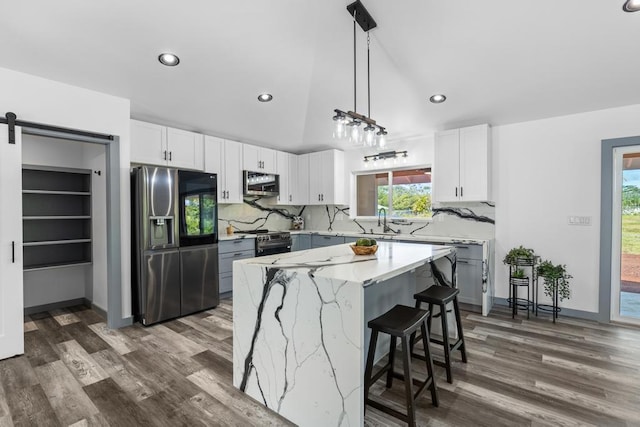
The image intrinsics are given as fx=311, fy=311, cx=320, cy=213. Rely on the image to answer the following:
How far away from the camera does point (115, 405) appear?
2057 millimetres

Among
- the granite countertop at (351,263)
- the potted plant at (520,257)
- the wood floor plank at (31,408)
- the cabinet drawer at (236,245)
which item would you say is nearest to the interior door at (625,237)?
the potted plant at (520,257)

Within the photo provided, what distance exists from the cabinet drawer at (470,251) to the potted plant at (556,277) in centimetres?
70

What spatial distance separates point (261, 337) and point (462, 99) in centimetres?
315

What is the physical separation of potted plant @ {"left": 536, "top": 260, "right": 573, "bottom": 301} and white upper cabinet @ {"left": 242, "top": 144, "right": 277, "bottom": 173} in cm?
414

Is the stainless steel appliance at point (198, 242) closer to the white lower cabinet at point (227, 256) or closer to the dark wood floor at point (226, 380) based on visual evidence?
the white lower cabinet at point (227, 256)

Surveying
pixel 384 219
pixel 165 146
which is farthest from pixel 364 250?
pixel 165 146

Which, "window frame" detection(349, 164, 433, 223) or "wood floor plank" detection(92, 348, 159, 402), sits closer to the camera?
"wood floor plank" detection(92, 348, 159, 402)

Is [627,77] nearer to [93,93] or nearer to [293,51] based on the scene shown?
[293,51]

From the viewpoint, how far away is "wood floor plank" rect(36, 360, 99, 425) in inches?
77.5

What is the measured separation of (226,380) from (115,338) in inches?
59.9

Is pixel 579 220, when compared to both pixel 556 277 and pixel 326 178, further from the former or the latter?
pixel 326 178

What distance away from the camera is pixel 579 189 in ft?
12.0

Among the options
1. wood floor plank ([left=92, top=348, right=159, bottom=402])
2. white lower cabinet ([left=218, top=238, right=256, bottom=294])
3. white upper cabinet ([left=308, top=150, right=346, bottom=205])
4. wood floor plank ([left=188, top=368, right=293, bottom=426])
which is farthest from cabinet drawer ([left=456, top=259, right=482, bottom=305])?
wood floor plank ([left=92, top=348, right=159, bottom=402])

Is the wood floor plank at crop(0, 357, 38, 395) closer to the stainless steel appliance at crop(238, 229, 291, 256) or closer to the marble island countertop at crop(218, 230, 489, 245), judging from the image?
the marble island countertop at crop(218, 230, 489, 245)
